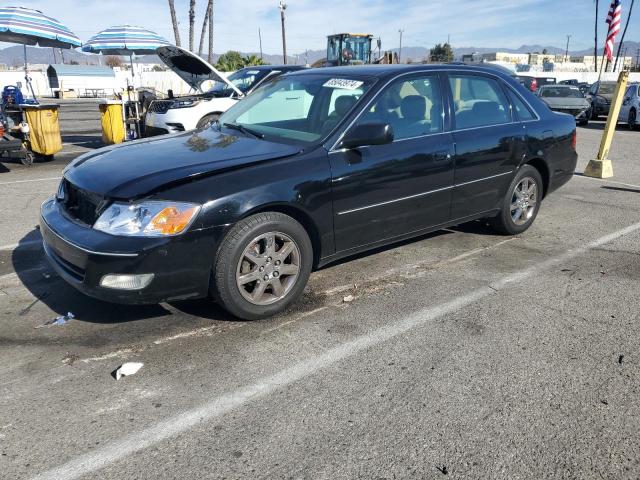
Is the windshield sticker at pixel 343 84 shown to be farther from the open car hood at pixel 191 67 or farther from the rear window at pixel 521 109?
the open car hood at pixel 191 67

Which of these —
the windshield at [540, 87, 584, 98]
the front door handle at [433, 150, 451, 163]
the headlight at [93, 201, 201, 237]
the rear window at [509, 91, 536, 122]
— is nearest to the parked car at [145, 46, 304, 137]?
the rear window at [509, 91, 536, 122]

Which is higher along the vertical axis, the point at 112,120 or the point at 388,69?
the point at 388,69

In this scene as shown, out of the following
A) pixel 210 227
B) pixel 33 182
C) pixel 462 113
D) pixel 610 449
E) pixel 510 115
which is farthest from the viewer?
pixel 33 182

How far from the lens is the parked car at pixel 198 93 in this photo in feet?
33.3

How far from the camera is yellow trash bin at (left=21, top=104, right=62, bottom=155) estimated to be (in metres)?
10.1

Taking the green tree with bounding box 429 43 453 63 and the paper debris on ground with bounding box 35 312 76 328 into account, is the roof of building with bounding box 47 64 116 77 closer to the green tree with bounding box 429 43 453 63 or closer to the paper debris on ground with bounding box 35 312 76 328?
the paper debris on ground with bounding box 35 312 76 328

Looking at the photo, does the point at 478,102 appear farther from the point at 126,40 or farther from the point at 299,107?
the point at 126,40

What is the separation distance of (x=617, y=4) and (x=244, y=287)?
22.6 metres

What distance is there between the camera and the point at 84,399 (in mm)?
2781

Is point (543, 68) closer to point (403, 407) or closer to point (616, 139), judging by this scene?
point (616, 139)

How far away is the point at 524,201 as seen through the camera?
553 cm

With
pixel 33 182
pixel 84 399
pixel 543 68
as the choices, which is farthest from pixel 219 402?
pixel 543 68

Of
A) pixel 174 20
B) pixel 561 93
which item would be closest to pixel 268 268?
pixel 561 93

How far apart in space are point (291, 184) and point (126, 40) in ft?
39.9
